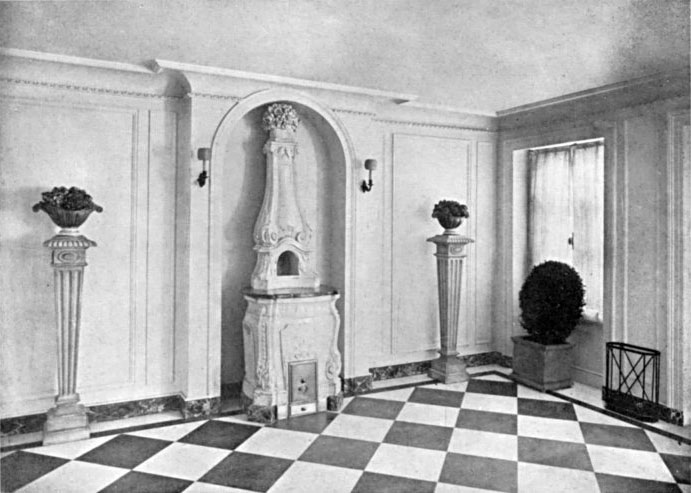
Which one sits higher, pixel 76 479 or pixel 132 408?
pixel 132 408

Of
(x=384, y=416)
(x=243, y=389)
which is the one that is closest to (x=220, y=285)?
(x=243, y=389)

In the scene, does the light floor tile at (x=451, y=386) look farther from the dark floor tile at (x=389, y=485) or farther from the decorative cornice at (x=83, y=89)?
the decorative cornice at (x=83, y=89)

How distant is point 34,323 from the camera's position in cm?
425

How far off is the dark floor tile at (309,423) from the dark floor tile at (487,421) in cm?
108

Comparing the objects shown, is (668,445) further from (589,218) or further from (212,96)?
(212,96)

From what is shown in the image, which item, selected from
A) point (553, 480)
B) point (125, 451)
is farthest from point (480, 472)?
point (125, 451)

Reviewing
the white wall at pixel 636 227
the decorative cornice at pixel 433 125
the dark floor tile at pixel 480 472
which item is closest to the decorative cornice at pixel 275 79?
the decorative cornice at pixel 433 125

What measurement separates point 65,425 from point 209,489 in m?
1.44

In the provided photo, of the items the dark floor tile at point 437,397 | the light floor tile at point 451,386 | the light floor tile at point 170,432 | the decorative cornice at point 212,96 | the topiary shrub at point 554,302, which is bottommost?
A: the light floor tile at point 170,432

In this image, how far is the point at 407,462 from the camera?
12.4 feet

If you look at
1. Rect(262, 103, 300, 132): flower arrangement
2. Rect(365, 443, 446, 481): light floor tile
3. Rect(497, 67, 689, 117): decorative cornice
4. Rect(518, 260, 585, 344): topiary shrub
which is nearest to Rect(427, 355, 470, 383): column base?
Rect(518, 260, 585, 344): topiary shrub

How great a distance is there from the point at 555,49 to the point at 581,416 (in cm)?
302

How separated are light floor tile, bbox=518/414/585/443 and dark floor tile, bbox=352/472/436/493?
125 cm

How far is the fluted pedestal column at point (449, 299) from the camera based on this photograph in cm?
567
